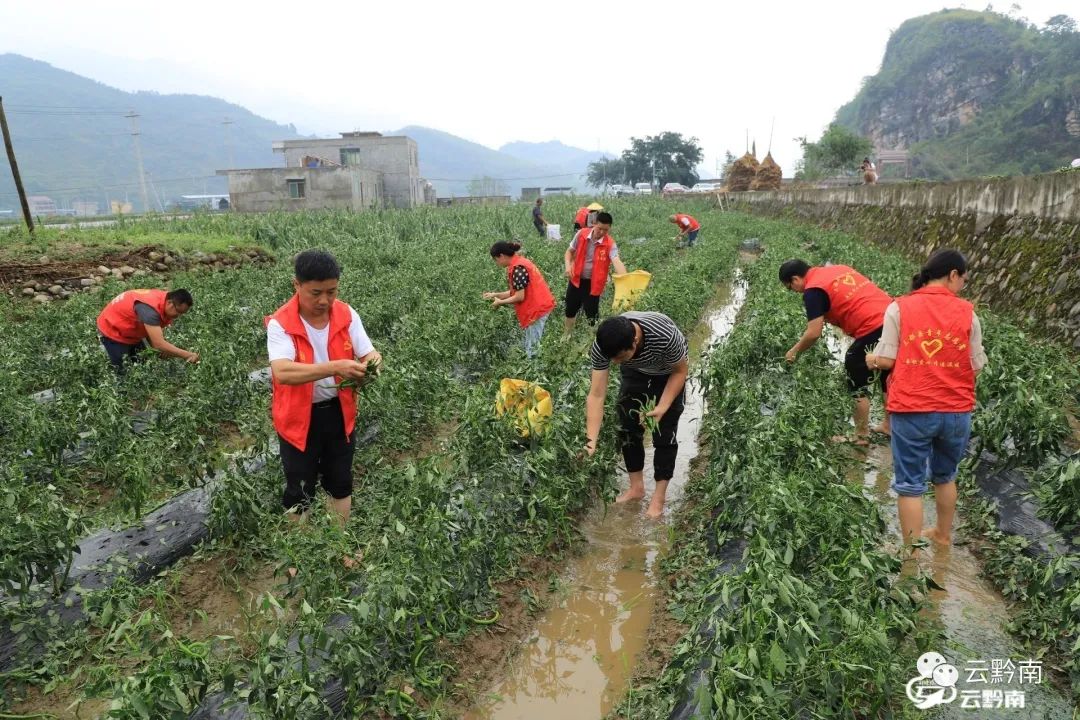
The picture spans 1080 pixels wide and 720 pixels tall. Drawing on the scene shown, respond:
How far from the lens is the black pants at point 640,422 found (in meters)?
4.44

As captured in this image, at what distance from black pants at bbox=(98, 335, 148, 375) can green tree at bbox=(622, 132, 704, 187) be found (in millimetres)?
68846

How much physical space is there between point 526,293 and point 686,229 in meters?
12.6

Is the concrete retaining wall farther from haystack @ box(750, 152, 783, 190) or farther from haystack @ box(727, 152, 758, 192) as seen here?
haystack @ box(727, 152, 758, 192)

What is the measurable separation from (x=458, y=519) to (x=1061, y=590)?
294 centimetres

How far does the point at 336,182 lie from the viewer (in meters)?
33.2

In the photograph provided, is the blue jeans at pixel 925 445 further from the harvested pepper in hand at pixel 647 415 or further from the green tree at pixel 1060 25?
the green tree at pixel 1060 25

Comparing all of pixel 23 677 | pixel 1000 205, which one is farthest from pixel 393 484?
pixel 1000 205

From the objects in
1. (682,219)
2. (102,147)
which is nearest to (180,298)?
(682,219)

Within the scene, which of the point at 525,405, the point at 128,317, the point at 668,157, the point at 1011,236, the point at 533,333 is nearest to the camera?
the point at 525,405

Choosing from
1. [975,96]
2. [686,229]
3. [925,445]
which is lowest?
[925,445]

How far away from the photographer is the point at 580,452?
4.30 meters

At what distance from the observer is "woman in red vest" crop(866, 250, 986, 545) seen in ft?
11.5

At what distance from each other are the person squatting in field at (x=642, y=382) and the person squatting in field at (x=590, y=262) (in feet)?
10.2

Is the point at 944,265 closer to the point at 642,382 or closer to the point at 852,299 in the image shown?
the point at 852,299
